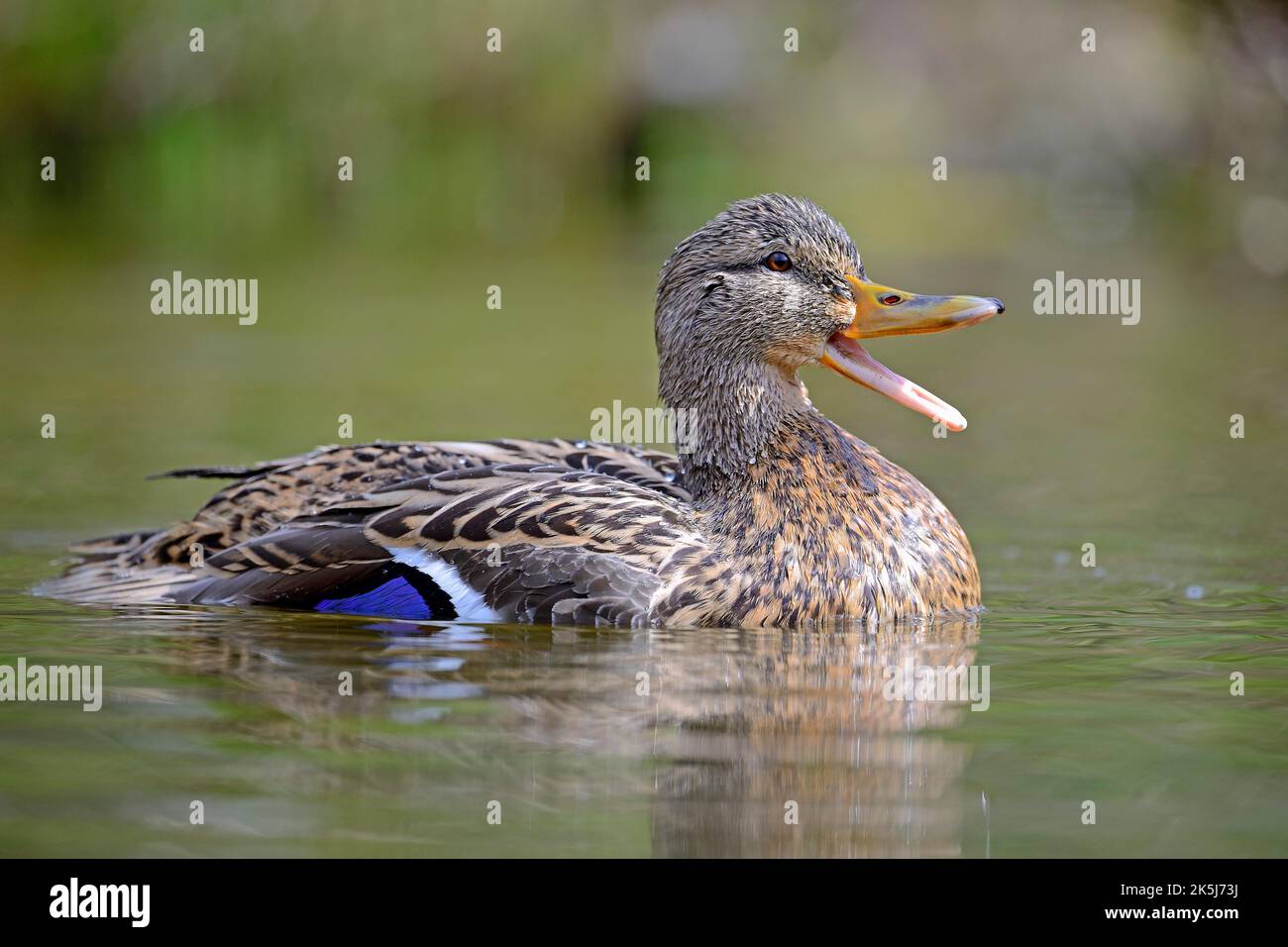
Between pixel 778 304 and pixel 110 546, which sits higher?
pixel 778 304

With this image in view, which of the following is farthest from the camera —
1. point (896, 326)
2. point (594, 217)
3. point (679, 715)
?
point (594, 217)

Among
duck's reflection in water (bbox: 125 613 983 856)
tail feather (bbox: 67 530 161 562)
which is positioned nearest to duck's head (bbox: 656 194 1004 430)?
duck's reflection in water (bbox: 125 613 983 856)

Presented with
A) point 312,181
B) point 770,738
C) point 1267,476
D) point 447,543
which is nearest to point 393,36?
point 312,181

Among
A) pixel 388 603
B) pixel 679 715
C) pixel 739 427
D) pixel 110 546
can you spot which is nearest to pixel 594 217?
pixel 110 546

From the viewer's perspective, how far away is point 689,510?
8383mm

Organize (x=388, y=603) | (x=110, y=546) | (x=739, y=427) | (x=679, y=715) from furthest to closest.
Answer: (x=110, y=546)
(x=739, y=427)
(x=388, y=603)
(x=679, y=715)

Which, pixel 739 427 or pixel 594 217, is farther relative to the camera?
pixel 594 217

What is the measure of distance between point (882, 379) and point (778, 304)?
1.77ft

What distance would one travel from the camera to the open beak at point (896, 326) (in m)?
8.19

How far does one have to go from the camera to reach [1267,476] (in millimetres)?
11711

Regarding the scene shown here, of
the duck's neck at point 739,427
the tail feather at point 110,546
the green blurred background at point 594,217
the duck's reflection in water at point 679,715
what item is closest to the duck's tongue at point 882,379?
the duck's neck at point 739,427

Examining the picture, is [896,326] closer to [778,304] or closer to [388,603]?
[778,304]
